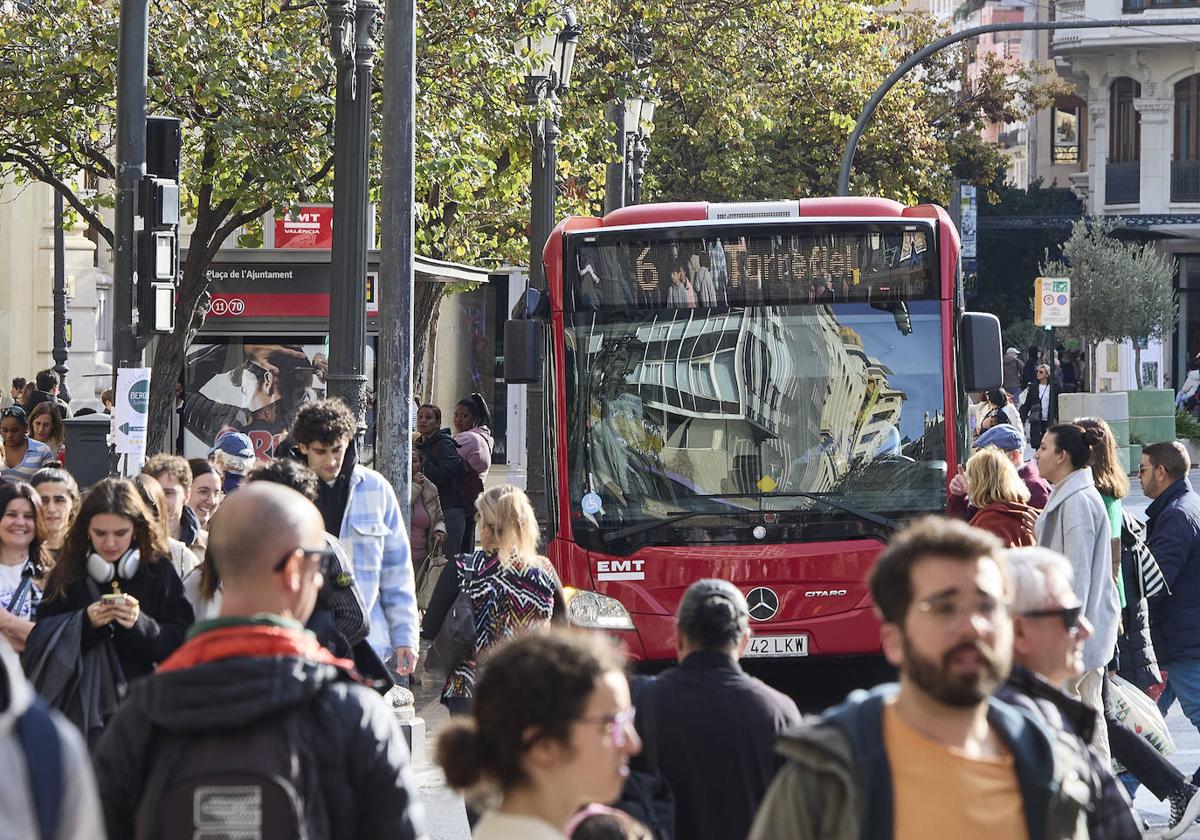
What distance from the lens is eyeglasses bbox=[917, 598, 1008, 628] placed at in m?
3.40

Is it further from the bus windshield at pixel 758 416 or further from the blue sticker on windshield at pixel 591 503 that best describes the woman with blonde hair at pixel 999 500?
the blue sticker on windshield at pixel 591 503

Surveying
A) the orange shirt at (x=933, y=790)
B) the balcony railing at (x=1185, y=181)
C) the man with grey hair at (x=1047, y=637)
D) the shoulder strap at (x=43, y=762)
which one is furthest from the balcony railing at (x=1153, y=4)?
the shoulder strap at (x=43, y=762)

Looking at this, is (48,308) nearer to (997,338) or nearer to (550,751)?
(997,338)

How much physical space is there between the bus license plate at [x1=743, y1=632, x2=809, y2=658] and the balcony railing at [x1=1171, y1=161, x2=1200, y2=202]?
42.9 m

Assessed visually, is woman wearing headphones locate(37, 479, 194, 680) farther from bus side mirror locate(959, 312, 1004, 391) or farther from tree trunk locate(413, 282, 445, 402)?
tree trunk locate(413, 282, 445, 402)

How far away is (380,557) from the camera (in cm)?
748

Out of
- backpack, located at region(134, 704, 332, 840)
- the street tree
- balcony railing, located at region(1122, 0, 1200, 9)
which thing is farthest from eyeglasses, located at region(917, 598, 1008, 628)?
balcony railing, located at region(1122, 0, 1200, 9)

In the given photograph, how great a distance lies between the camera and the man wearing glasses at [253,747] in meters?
3.39

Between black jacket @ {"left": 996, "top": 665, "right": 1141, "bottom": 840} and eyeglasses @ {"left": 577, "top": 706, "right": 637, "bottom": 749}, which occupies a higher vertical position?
eyeglasses @ {"left": 577, "top": 706, "right": 637, "bottom": 749}

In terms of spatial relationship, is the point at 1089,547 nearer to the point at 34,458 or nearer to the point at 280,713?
the point at 280,713

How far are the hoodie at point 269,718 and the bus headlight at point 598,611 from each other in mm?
7552

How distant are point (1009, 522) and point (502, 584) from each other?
8.64 feet

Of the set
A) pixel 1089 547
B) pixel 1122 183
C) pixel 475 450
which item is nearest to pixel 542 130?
pixel 475 450

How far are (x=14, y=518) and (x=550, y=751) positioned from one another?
13.9 feet
